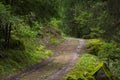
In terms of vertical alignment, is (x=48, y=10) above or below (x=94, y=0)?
below

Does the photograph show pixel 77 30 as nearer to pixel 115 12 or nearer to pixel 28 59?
pixel 28 59

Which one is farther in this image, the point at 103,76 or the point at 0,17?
the point at 0,17

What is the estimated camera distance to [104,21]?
1430cm

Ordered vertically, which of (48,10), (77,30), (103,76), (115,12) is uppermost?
(115,12)

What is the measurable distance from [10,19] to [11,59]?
5.12 meters

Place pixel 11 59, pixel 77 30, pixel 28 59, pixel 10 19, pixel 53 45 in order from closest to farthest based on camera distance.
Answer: pixel 10 19
pixel 11 59
pixel 28 59
pixel 53 45
pixel 77 30

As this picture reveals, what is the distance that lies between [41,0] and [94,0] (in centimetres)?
1237

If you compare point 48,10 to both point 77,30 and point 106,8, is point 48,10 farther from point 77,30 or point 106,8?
point 77,30

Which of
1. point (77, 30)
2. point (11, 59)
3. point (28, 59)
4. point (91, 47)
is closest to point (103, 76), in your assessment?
point (11, 59)

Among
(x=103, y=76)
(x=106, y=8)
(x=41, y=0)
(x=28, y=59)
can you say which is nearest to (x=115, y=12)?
(x=106, y=8)

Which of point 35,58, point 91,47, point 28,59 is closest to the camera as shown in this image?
point 28,59

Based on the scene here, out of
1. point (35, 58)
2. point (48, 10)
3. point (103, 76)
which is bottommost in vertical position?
point (35, 58)

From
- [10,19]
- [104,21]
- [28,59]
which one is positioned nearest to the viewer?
[104,21]

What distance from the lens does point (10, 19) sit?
1977 centimetres
